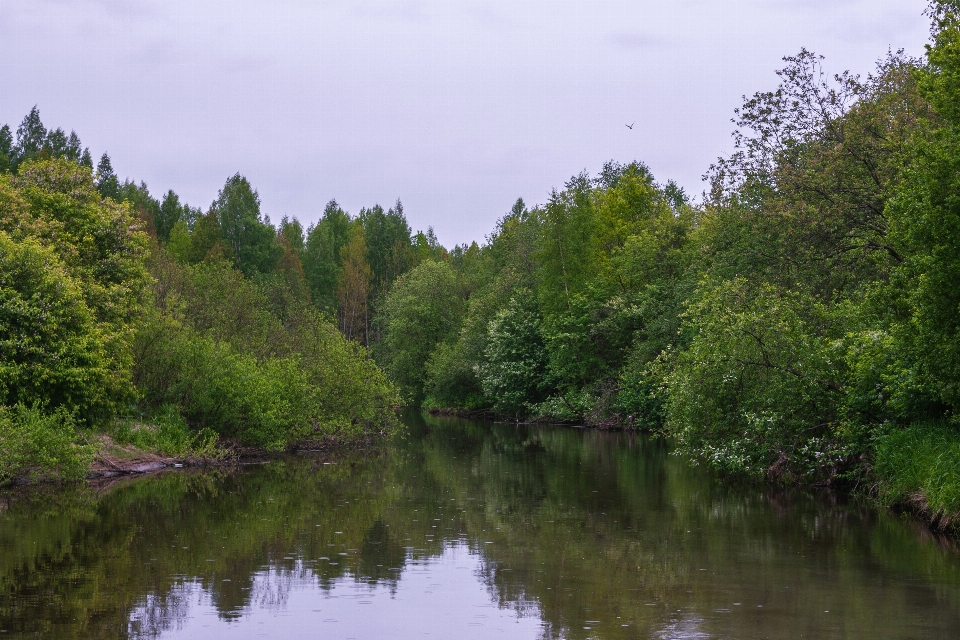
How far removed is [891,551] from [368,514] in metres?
10.3

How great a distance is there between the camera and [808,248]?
2811cm

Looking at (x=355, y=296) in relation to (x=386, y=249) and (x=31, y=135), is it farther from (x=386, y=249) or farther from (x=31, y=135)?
(x=31, y=135)

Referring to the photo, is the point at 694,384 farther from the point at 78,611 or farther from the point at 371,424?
the point at 371,424

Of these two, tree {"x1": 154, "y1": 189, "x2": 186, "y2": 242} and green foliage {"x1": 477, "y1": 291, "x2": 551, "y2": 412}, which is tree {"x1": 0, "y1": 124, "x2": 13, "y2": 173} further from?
green foliage {"x1": 477, "y1": 291, "x2": 551, "y2": 412}

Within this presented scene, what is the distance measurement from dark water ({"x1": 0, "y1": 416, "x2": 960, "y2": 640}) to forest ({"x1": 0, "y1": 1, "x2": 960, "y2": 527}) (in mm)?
1757

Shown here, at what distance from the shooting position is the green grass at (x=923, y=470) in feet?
57.6

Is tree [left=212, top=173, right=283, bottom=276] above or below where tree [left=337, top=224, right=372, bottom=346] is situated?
above

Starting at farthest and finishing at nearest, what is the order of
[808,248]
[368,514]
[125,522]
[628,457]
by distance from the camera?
1. [628,457]
2. [808,248]
3. [368,514]
4. [125,522]

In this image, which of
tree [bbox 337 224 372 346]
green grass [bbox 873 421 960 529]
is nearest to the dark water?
green grass [bbox 873 421 960 529]

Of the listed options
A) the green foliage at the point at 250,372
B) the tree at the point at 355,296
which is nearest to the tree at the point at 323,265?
the tree at the point at 355,296

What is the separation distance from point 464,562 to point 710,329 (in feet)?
42.9

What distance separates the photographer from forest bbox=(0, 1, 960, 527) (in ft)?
63.2

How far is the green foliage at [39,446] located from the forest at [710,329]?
7 cm

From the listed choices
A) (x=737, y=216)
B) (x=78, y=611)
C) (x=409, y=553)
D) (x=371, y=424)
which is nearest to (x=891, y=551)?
(x=409, y=553)
